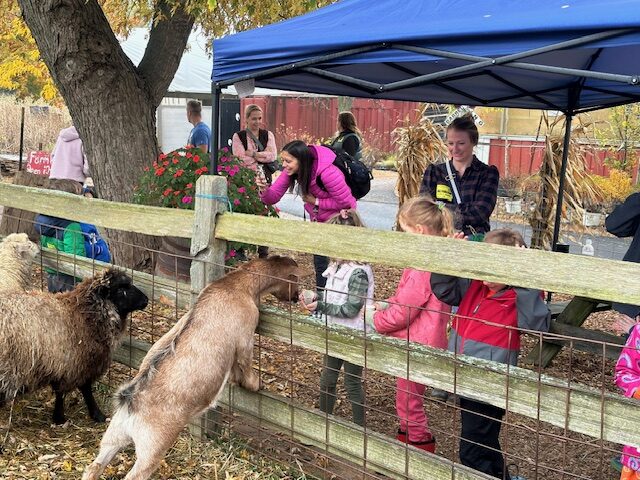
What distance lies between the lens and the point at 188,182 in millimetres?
7102

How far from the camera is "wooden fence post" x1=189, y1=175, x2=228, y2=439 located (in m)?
4.32

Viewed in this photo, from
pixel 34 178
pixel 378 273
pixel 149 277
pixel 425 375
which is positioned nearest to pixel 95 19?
pixel 34 178

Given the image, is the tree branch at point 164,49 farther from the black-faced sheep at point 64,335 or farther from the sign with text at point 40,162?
the black-faced sheep at point 64,335

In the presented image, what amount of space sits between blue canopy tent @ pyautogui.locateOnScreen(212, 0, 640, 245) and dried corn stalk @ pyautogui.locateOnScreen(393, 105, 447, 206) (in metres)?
4.65

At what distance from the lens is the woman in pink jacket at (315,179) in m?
6.32

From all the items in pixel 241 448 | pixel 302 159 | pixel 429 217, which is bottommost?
pixel 241 448

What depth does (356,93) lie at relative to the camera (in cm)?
693

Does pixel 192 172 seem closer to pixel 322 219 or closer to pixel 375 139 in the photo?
pixel 322 219

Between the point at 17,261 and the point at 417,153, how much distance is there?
6990 mm

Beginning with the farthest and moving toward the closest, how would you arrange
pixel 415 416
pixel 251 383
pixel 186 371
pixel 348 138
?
pixel 348 138 < pixel 415 416 < pixel 251 383 < pixel 186 371

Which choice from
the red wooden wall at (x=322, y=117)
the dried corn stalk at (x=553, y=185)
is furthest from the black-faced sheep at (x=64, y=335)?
the red wooden wall at (x=322, y=117)

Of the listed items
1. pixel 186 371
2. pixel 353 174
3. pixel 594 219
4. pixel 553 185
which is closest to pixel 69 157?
pixel 353 174

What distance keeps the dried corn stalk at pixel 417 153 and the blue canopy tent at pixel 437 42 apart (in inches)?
183

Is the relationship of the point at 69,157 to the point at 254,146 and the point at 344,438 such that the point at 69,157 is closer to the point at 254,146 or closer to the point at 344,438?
the point at 254,146
